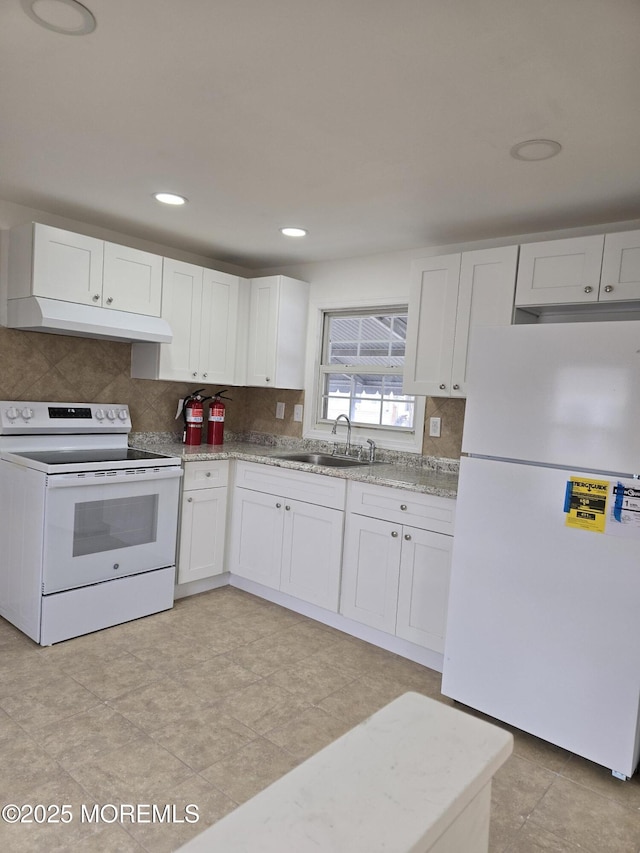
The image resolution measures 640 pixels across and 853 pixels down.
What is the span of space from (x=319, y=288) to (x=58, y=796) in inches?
126

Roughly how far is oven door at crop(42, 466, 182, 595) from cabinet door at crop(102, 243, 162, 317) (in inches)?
38.7

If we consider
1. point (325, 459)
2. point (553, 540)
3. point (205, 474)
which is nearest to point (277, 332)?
point (325, 459)

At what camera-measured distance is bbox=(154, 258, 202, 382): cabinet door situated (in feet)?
11.7

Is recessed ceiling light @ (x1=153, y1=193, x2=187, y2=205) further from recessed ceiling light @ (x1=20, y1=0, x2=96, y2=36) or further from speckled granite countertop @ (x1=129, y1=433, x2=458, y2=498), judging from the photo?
speckled granite countertop @ (x1=129, y1=433, x2=458, y2=498)

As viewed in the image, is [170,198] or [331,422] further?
[331,422]

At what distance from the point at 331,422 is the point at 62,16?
284 centimetres

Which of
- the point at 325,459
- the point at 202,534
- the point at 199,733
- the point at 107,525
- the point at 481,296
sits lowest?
the point at 199,733

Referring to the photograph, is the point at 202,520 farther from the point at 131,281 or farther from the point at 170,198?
the point at 170,198

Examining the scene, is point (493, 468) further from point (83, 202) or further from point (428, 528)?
point (83, 202)

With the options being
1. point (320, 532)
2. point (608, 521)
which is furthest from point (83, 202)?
point (608, 521)

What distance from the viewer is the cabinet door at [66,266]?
115 inches

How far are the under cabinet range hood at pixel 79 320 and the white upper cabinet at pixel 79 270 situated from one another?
5 cm

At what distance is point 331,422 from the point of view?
4027 millimetres

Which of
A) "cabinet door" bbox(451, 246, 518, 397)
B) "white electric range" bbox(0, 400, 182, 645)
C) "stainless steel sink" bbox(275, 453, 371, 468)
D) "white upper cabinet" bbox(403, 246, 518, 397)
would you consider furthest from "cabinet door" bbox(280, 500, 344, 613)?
"cabinet door" bbox(451, 246, 518, 397)
